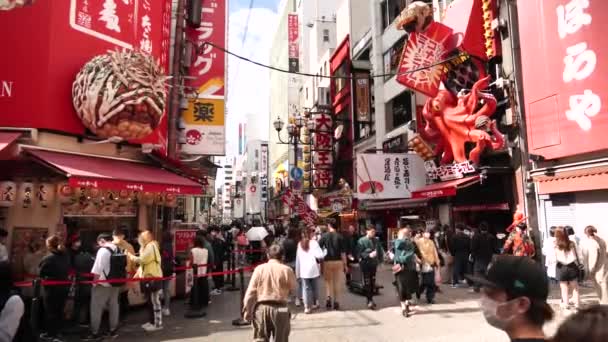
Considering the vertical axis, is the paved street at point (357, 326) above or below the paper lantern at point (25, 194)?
below

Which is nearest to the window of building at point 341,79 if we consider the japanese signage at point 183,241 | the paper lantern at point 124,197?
the japanese signage at point 183,241

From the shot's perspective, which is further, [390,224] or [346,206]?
[346,206]

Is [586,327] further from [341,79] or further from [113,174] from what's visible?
[341,79]

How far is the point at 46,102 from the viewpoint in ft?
32.8

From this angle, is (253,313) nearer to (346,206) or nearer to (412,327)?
(412,327)

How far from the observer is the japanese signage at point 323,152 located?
35625 millimetres

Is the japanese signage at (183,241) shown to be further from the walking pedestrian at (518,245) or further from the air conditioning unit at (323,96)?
the air conditioning unit at (323,96)

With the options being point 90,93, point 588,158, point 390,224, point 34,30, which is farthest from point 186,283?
point 390,224

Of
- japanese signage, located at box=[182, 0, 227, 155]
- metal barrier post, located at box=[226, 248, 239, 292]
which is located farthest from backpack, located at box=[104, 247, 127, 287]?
japanese signage, located at box=[182, 0, 227, 155]

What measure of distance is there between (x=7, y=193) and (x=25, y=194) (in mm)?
346

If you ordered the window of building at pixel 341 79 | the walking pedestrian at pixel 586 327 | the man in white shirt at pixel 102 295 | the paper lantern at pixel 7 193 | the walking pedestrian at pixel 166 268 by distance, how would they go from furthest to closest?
the window of building at pixel 341 79
the walking pedestrian at pixel 166 268
the paper lantern at pixel 7 193
the man in white shirt at pixel 102 295
the walking pedestrian at pixel 586 327

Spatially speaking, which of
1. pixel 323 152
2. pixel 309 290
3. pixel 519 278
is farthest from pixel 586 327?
pixel 323 152

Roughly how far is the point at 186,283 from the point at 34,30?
289 inches

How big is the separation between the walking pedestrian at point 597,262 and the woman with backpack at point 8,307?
10017mm
